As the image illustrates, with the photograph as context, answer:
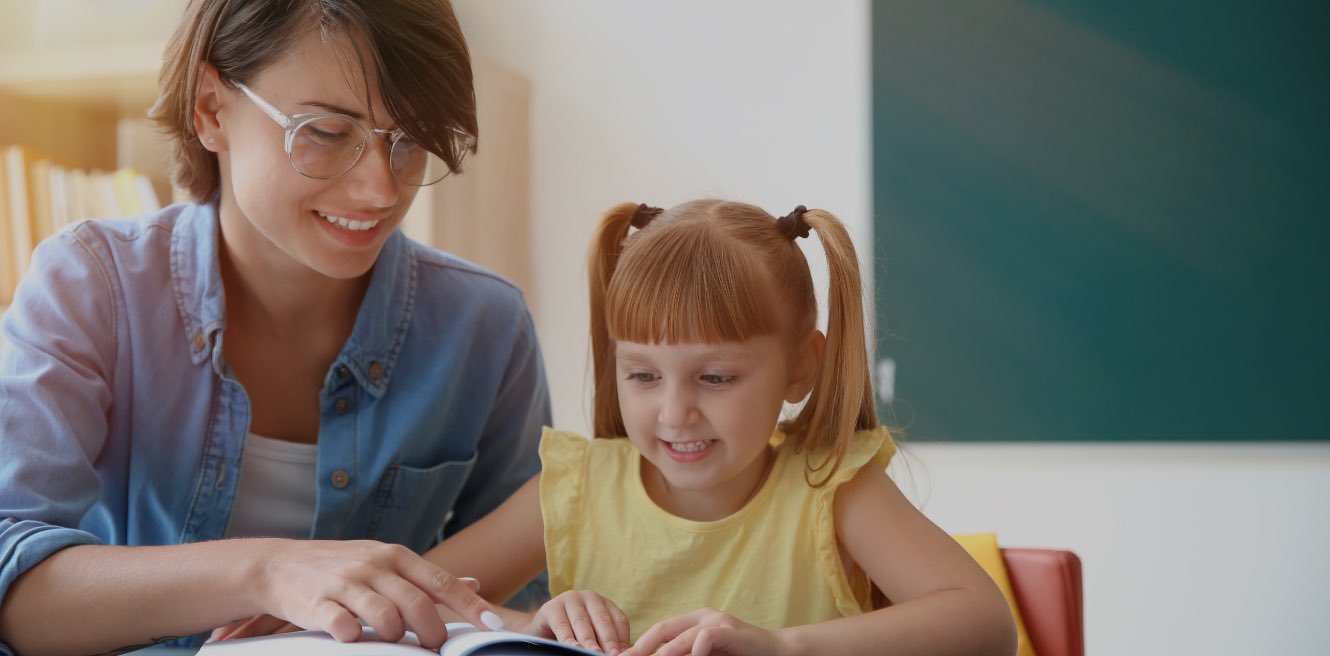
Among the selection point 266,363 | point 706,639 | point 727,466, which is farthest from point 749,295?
point 266,363

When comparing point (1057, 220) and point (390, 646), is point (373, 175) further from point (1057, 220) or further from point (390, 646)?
point (1057, 220)

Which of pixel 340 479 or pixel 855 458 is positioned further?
pixel 340 479

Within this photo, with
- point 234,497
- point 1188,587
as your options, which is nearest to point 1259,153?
point 1188,587

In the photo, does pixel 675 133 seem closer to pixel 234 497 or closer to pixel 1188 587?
pixel 1188 587

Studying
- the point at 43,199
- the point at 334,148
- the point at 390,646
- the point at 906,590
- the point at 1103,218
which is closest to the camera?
the point at 390,646

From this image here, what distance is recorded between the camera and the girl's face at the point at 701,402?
119 cm

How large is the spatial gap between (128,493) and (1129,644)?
210cm

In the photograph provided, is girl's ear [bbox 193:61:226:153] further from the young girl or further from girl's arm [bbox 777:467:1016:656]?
girl's arm [bbox 777:467:1016:656]

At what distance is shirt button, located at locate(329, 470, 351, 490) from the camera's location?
4.68 ft

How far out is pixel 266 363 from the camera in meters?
1.47

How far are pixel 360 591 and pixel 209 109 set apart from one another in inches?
25.6

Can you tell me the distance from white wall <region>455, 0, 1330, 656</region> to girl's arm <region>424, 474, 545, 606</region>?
A: 1352mm

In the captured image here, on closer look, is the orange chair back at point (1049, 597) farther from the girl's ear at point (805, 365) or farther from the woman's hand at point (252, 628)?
the woman's hand at point (252, 628)

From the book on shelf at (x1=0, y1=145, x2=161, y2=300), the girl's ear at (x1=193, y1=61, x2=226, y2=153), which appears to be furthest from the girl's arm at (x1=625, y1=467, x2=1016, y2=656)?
the book on shelf at (x1=0, y1=145, x2=161, y2=300)
